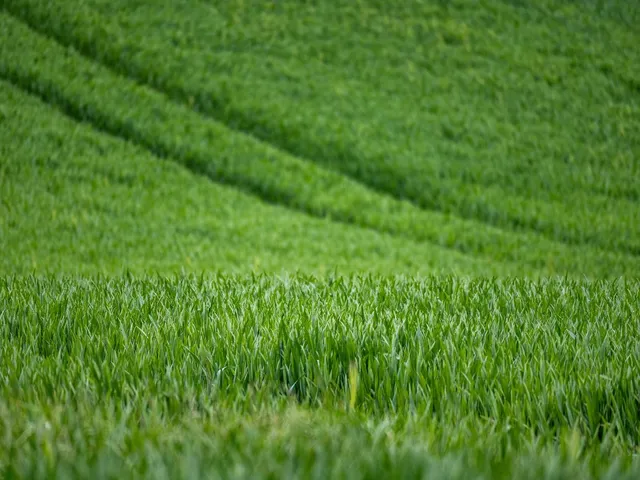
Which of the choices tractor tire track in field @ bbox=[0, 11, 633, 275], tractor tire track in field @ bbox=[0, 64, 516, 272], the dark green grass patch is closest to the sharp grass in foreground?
the dark green grass patch

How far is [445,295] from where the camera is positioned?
3.83 metres

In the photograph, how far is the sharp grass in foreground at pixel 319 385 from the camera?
4.29 feet

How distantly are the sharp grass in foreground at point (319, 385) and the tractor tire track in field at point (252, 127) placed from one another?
13.5 metres

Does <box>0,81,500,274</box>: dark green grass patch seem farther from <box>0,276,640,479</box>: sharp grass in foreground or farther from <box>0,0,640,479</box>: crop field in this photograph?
<box>0,276,640,479</box>: sharp grass in foreground

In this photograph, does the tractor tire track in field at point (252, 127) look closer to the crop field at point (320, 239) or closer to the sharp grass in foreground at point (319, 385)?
the crop field at point (320, 239)

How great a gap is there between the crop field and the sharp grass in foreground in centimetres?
2

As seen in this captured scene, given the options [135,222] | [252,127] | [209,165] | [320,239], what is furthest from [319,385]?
[252,127]

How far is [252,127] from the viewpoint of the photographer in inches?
773

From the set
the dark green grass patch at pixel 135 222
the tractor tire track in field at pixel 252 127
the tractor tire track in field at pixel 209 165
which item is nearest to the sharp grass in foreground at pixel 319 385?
the dark green grass patch at pixel 135 222

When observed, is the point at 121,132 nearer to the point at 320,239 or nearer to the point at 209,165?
the point at 209,165

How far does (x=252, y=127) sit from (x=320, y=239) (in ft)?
22.3

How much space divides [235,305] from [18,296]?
152cm

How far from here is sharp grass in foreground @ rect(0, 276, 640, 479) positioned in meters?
1.31

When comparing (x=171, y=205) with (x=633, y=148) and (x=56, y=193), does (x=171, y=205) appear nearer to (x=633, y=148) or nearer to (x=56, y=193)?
(x=56, y=193)
